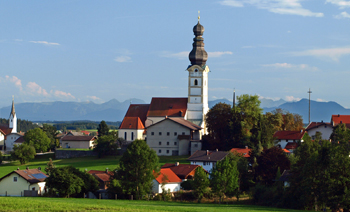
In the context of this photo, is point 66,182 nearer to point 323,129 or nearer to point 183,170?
point 183,170

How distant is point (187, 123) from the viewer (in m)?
84.4

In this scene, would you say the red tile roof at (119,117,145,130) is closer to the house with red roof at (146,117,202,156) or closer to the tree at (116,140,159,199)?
the house with red roof at (146,117,202,156)

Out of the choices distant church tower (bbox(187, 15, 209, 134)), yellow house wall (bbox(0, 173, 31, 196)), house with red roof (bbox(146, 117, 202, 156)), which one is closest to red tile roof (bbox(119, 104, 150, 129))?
distant church tower (bbox(187, 15, 209, 134))

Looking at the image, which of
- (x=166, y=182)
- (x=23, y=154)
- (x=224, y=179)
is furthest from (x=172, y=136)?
(x=224, y=179)

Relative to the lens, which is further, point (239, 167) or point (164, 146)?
point (164, 146)

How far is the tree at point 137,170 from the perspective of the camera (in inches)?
1900

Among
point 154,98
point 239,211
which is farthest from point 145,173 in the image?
point 154,98

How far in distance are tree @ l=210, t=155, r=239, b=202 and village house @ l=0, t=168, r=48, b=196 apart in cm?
1683

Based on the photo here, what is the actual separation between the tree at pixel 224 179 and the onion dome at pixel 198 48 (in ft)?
140

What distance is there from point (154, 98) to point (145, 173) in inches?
1797

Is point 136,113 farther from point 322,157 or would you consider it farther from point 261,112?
point 322,157

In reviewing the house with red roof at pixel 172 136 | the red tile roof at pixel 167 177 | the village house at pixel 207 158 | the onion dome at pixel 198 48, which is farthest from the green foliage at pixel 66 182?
the onion dome at pixel 198 48

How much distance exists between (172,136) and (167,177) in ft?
94.3

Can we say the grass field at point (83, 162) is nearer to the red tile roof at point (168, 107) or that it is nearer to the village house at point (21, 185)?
the red tile roof at point (168, 107)
